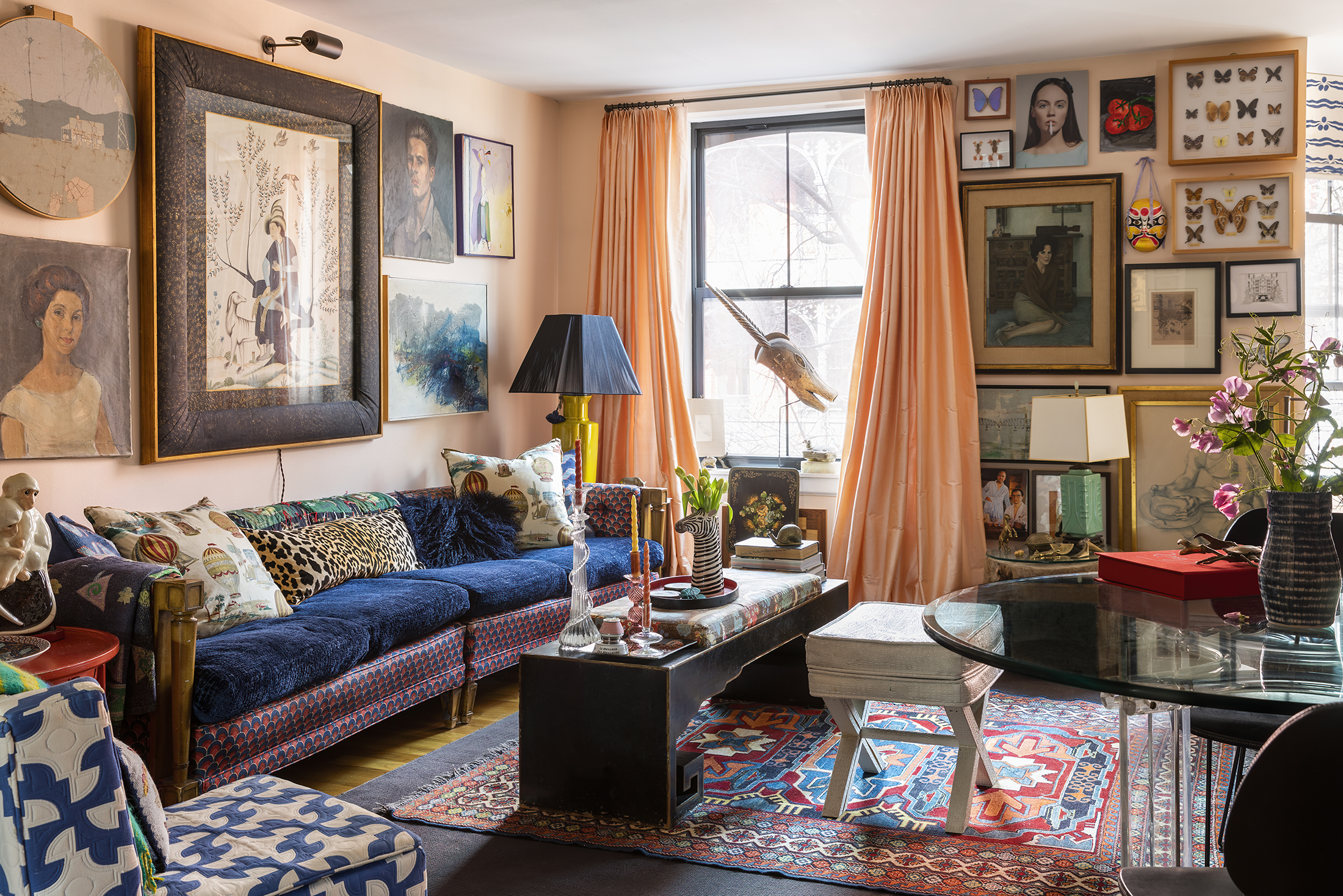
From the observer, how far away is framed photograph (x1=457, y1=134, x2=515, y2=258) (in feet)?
18.5

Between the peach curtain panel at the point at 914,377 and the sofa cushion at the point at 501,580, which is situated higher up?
the peach curtain panel at the point at 914,377

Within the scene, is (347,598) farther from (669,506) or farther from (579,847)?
(669,506)

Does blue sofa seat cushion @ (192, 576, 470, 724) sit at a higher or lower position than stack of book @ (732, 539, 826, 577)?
lower

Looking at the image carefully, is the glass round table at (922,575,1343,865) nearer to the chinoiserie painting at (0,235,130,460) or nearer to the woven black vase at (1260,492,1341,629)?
the woven black vase at (1260,492,1341,629)

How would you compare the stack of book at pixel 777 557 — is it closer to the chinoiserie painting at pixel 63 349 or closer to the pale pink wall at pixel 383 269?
the pale pink wall at pixel 383 269

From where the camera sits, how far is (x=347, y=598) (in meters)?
3.82

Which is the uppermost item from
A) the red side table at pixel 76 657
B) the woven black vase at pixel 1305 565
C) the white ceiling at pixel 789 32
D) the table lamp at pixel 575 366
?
the white ceiling at pixel 789 32

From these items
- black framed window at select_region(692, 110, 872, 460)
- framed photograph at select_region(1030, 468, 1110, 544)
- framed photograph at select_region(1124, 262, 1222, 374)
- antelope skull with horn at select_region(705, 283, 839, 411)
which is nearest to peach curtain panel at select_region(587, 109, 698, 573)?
black framed window at select_region(692, 110, 872, 460)

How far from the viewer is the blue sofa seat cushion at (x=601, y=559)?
479 centimetres

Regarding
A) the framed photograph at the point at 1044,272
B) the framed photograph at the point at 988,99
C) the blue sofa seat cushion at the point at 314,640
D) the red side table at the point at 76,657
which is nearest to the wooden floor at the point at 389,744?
the blue sofa seat cushion at the point at 314,640

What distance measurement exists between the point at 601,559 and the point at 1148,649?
3.07 m

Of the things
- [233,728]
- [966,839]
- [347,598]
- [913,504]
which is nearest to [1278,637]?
[966,839]

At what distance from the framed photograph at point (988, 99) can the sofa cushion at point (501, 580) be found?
312 centimetres

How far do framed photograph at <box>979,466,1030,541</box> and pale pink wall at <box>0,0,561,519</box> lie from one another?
2497 mm
